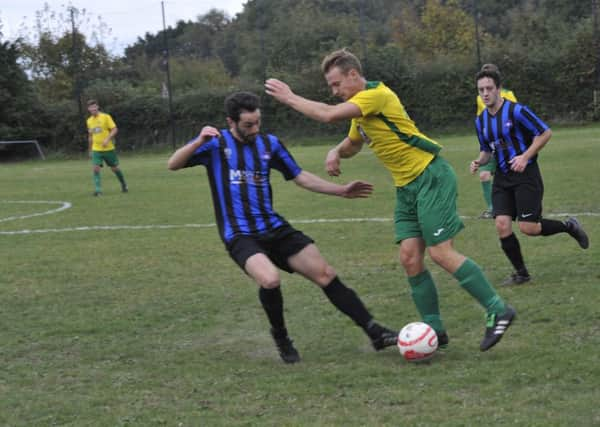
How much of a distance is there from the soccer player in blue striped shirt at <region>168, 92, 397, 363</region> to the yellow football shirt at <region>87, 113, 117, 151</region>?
13.1m

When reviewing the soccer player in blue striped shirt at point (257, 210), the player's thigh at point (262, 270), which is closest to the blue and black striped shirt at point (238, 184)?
the soccer player in blue striped shirt at point (257, 210)

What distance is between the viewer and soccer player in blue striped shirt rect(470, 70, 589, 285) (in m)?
7.15

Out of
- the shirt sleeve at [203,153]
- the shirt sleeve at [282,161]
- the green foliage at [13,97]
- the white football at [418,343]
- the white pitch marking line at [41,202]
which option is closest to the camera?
the white football at [418,343]

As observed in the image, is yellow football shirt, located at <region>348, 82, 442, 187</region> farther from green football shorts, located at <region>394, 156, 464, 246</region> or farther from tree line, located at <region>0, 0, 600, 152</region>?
tree line, located at <region>0, 0, 600, 152</region>

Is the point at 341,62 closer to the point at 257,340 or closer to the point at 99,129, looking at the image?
the point at 257,340

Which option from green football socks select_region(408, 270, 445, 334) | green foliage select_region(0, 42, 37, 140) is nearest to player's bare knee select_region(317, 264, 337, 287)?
green football socks select_region(408, 270, 445, 334)

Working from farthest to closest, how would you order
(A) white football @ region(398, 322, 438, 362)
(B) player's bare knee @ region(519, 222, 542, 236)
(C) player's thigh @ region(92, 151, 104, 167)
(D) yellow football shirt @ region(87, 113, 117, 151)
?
(D) yellow football shirt @ region(87, 113, 117, 151) → (C) player's thigh @ region(92, 151, 104, 167) → (B) player's bare knee @ region(519, 222, 542, 236) → (A) white football @ region(398, 322, 438, 362)

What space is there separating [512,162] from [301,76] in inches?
1169

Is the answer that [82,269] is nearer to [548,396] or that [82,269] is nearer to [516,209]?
[516,209]

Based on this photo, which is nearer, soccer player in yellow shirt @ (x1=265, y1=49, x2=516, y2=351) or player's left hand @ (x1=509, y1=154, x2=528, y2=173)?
soccer player in yellow shirt @ (x1=265, y1=49, x2=516, y2=351)

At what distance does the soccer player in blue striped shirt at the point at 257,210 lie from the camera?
5332mm

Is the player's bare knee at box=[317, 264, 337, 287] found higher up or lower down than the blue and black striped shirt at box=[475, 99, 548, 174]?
lower down

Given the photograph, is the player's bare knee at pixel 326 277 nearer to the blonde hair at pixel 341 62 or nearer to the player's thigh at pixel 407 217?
the player's thigh at pixel 407 217

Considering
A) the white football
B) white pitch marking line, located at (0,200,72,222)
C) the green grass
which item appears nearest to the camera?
the green grass
